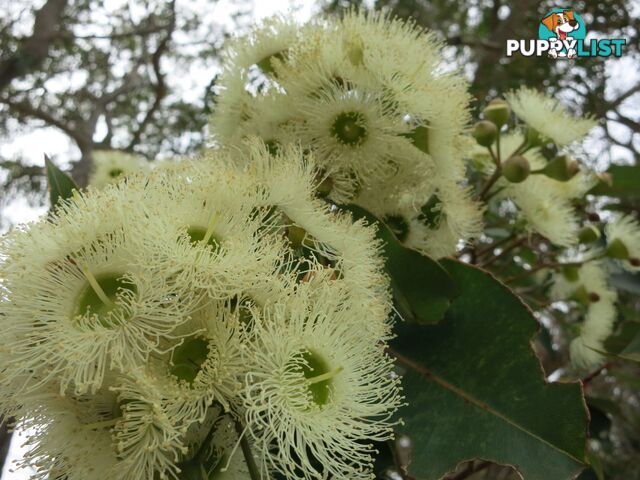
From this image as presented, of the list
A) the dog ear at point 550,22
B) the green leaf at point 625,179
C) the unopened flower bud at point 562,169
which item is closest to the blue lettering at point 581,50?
the dog ear at point 550,22

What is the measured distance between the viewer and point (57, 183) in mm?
→ 1323

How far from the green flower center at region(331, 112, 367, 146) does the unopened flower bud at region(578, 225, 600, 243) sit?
886mm

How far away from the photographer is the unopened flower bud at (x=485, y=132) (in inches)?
65.2

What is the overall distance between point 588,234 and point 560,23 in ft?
3.95

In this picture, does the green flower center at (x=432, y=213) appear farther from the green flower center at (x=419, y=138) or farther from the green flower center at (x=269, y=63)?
the green flower center at (x=269, y=63)

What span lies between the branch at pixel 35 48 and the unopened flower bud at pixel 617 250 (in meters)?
3.81

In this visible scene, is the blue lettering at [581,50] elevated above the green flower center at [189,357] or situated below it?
below

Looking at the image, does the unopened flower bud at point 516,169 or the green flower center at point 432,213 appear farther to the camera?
the unopened flower bud at point 516,169

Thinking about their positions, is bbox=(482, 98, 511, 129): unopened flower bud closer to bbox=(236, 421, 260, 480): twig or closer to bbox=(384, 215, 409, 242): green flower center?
bbox=(384, 215, 409, 242): green flower center

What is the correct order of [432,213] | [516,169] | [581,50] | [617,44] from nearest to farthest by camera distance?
[432,213] → [516,169] → [581,50] → [617,44]

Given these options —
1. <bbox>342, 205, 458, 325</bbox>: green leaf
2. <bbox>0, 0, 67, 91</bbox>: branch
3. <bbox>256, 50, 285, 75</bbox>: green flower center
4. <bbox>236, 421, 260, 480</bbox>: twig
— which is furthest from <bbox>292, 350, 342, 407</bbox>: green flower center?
<bbox>0, 0, 67, 91</bbox>: branch

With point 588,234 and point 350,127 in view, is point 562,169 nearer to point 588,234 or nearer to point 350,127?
point 588,234

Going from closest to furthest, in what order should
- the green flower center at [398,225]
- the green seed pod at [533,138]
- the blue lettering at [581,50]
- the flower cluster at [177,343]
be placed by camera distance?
the flower cluster at [177,343], the green flower center at [398,225], the green seed pod at [533,138], the blue lettering at [581,50]

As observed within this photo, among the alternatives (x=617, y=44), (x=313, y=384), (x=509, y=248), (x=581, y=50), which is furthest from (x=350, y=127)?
(x=617, y=44)
